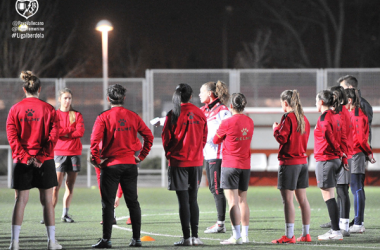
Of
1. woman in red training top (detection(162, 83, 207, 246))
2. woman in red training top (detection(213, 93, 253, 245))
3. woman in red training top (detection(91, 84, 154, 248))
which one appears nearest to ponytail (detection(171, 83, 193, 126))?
woman in red training top (detection(162, 83, 207, 246))

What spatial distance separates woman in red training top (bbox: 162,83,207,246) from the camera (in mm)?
6375

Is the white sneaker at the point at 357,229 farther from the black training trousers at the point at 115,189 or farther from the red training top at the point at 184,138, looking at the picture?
the black training trousers at the point at 115,189

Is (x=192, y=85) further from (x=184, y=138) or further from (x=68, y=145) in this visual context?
(x=184, y=138)

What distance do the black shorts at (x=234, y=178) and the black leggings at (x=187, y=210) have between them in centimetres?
42

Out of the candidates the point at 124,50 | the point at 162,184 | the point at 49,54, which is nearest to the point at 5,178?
the point at 162,184

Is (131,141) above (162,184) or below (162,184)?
above

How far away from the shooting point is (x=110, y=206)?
6.15 meters

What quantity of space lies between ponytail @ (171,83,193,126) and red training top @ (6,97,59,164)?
139cm

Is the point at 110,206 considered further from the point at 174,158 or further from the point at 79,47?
the point at 79,47

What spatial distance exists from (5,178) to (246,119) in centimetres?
1368

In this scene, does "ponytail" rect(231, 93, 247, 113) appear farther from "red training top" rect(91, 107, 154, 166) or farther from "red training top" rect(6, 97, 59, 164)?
"red training top" rect(6, 97, 59, 164)

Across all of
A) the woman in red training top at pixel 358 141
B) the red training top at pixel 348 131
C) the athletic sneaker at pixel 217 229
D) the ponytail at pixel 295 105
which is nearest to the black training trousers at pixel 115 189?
the athletic sneaker at pixel 217 229

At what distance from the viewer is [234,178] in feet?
21.4

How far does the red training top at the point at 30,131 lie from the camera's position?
5910mm
